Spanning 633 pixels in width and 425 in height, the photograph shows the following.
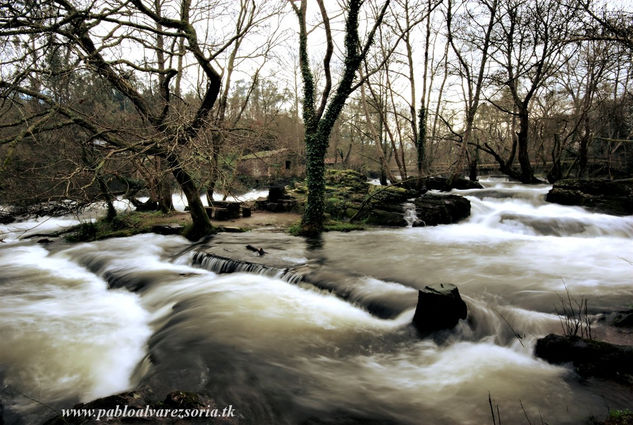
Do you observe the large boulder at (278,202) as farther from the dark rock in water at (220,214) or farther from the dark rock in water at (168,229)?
the dark rock in water at (168,229)

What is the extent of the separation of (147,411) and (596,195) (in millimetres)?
15675

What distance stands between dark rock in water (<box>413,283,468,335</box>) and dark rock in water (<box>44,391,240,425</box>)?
2.81m

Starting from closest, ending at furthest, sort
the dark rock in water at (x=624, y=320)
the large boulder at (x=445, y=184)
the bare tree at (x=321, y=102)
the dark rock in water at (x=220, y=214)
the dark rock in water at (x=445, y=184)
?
the dark rock in water at (x=624, y=320)
the bare tree at (x=321, y=102)
the dark rock in water at (x=220, y=214)
the large boulder at (x=445, y=184)
the dark rock in water at (x=445, y=184)

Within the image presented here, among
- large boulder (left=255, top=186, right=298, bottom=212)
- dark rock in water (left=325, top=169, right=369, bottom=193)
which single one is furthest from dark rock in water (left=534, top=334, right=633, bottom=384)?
large boulder (left=255, top=186, right=298, bottom=212)

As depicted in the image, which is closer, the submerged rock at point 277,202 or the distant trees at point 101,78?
the distant trees at point 101,78

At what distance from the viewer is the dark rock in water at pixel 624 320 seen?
13.7 ft

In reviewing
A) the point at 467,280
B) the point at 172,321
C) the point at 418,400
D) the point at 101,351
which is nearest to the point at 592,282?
the point at 467,280

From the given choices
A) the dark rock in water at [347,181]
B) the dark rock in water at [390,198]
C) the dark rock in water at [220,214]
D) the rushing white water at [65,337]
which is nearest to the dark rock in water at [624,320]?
the rushing white water at [65,337]

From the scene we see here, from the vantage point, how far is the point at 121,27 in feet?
25.1

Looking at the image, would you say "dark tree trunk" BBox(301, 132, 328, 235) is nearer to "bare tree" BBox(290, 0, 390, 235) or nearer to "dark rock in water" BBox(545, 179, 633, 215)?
"bare tree" BBox(290, 0, 390, 235)

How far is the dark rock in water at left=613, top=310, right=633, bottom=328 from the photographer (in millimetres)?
4169

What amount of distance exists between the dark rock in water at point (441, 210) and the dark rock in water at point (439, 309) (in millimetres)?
8321

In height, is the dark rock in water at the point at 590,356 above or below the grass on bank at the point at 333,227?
below

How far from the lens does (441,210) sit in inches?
515
